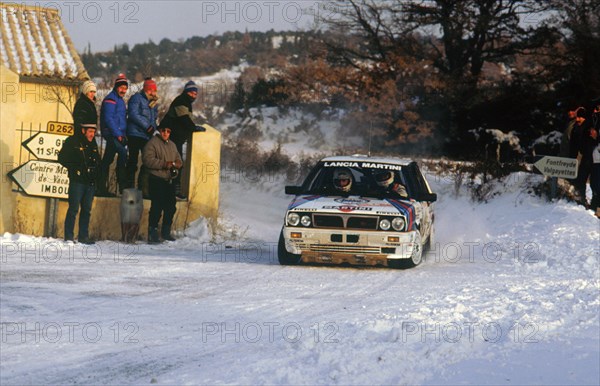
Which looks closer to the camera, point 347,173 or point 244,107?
point 347,173

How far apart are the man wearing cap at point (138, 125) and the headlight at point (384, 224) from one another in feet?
15.3

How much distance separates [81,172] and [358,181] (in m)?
4.16

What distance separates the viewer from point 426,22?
111 ft

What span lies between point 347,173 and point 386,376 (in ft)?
23.1

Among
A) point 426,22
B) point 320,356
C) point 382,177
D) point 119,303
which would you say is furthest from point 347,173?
point 426,22

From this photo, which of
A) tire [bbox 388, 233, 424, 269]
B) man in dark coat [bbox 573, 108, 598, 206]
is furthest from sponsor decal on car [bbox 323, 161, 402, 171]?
man in dark coat [bbox 573, 108, 598, 206]

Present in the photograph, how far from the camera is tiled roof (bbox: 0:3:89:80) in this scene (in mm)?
17766

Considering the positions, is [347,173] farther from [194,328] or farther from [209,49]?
[209,49]

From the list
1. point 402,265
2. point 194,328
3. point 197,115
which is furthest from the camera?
point 197,115

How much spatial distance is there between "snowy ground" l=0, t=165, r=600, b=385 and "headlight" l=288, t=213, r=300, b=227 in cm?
64

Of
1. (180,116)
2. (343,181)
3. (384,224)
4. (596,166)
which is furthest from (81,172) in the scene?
(596,166)

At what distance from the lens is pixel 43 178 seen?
14609mm

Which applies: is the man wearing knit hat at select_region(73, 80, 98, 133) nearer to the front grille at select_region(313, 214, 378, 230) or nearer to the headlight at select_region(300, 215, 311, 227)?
the headlight at select_region(300, 215, 311, 227)

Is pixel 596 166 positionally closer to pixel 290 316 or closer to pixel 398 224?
pixel 398 224
